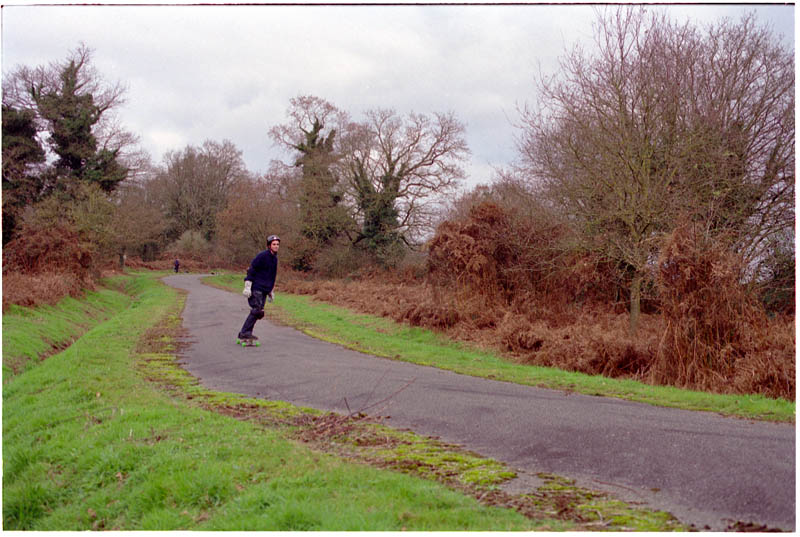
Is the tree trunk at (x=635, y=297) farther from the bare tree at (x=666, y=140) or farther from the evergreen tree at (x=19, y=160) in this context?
the evergreen tree at (x=19, y=160)

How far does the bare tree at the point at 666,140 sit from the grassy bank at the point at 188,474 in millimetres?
11555

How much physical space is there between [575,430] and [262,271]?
8.17m

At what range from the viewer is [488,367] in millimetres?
11695

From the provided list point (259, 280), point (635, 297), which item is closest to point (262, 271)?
point (259, 280)

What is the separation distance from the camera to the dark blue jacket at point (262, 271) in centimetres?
1243

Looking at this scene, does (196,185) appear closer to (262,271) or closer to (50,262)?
(50,262)

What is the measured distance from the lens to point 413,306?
19.1 m

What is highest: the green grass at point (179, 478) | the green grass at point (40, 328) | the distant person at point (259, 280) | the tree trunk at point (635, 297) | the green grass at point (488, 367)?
the tree trunk at point (635, 297)

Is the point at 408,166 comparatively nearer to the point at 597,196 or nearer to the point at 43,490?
the point at 597,196

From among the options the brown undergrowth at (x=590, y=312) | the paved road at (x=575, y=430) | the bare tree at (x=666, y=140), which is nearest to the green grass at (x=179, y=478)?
the paved road at (x=575, y=430)

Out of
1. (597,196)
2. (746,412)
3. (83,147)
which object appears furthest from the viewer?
(83,147)

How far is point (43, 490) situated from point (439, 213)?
38.1m

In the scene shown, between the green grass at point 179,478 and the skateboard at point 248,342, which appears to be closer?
the green grass at point 179,478

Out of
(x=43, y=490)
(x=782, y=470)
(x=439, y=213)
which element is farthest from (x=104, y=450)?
(x=439, y=213)
